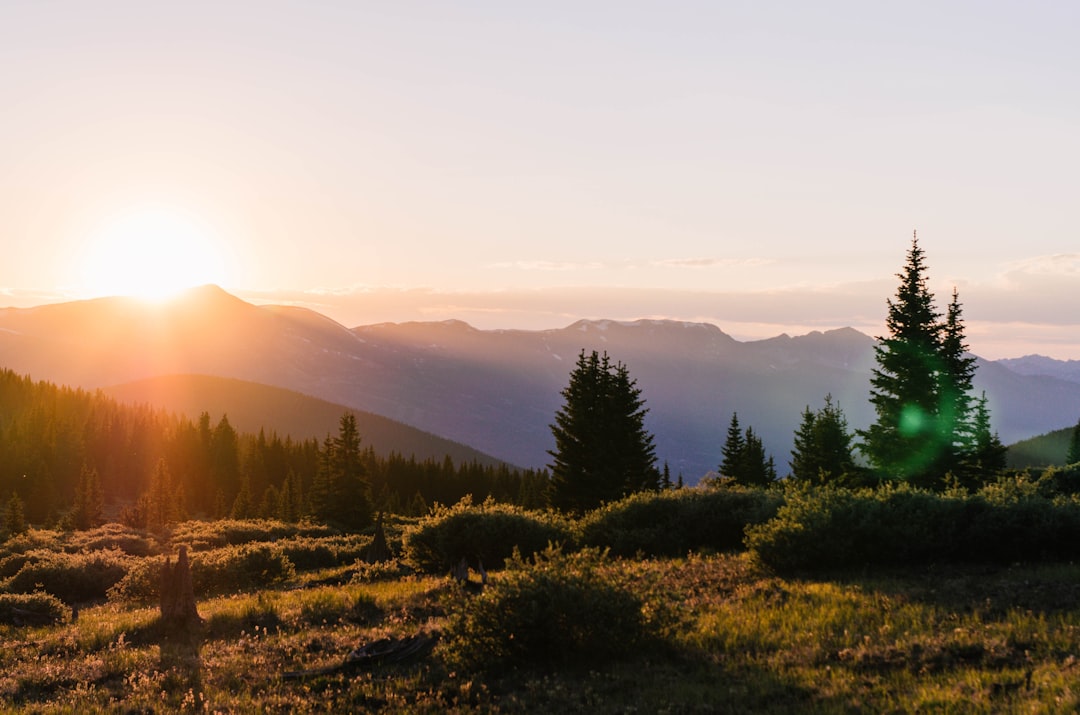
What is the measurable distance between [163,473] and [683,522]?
97573 mm

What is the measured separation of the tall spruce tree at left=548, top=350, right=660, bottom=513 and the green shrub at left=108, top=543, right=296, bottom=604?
25.3 meters

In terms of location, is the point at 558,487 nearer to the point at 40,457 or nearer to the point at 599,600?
the point at 599,600

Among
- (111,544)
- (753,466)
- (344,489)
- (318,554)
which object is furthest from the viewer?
(753,466)

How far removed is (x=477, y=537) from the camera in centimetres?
2259

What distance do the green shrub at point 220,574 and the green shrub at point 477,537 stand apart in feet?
18.2

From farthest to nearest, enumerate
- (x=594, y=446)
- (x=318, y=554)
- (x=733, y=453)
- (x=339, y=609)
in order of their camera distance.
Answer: (x=733, y=453) < (x=594, y=446) < (x=318, y=554) < (x=339, y=609)

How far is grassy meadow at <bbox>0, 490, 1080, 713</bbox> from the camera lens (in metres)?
8.83

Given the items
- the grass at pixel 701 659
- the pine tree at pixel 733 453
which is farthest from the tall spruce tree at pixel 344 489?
the grass at pixel 701 659

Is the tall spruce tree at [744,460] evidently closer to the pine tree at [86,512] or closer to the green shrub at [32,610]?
the green shrub at [32,610]

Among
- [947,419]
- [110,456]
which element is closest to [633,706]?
[947,419]

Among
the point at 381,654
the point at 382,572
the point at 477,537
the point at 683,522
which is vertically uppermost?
the point at 381,654

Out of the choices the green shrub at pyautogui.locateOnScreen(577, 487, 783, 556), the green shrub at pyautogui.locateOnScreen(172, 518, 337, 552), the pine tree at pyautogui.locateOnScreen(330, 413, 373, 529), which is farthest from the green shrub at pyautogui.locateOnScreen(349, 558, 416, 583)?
the pine tree at pyautogui.locateOnScreen(330, 413, 373, 529)

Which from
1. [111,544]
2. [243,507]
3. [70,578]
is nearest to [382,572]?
[70,578]

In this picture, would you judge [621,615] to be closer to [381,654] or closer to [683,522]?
[381,654]
